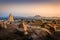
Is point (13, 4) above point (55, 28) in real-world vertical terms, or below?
above

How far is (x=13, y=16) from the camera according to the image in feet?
7.61

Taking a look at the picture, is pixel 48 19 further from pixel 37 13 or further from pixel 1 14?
pixel 1 14

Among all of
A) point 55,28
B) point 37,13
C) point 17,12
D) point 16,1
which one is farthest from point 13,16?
point 55,28

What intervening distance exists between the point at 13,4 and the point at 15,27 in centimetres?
43

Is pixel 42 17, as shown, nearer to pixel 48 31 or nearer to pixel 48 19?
pixel 48 19

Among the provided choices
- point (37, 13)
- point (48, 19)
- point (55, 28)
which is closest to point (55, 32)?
point (55, 28)

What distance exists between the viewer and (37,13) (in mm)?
2344

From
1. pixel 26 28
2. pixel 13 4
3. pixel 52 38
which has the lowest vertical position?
pixel 52 38

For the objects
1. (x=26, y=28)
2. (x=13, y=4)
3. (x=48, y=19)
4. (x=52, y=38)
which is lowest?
(x=52, y=38)

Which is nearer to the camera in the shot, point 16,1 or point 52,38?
point 52,38

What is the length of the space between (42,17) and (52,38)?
0.41 m

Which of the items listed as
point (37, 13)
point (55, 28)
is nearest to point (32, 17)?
point (37, 13)

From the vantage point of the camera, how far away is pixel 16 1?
237cm

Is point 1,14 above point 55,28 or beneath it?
above
